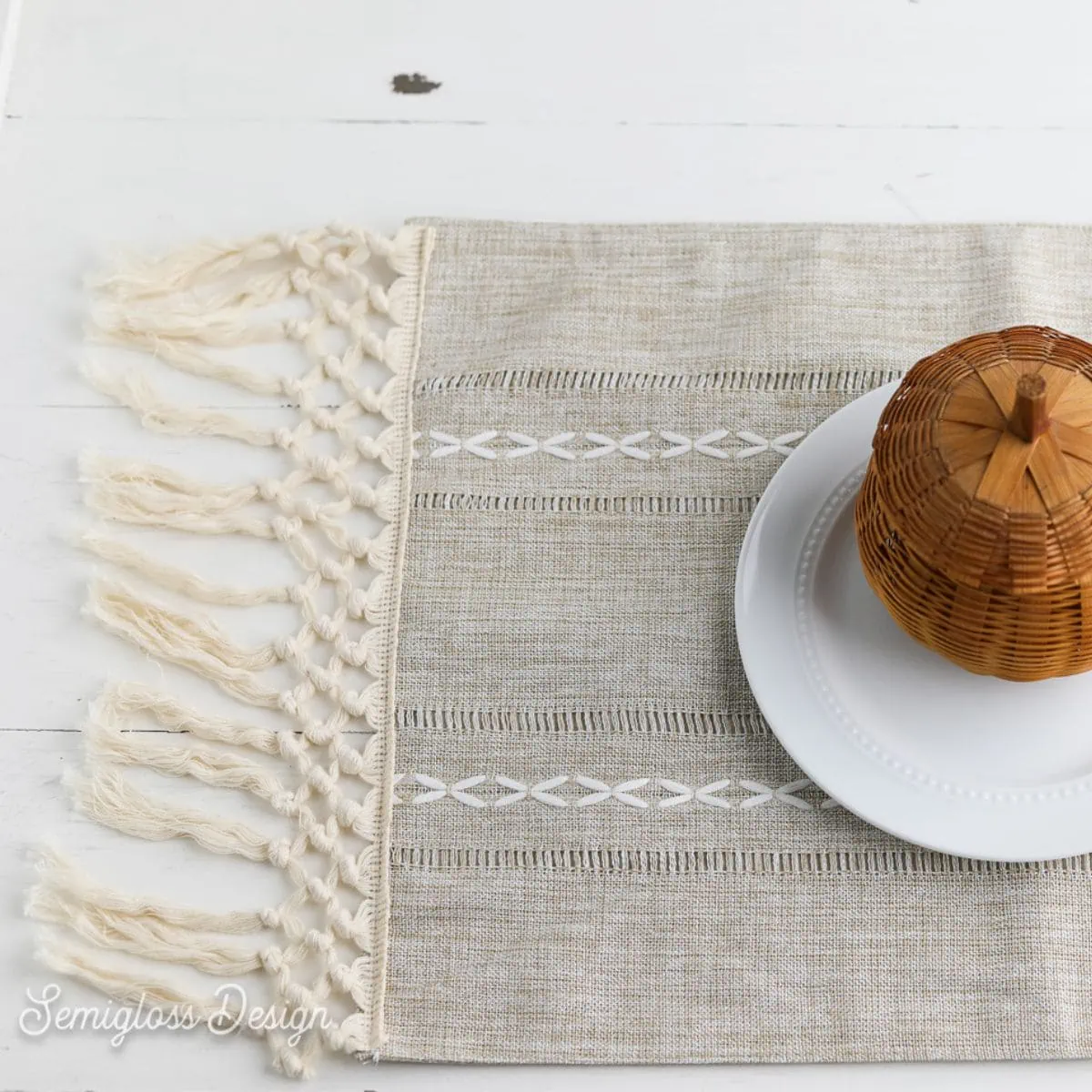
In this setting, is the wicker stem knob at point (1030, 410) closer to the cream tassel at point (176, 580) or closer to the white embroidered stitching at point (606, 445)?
the white embroidered stitching at point (606, 445)

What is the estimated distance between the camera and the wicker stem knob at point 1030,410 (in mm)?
601

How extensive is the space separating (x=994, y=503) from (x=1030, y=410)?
2.1 inches

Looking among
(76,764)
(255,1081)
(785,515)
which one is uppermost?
(785,515)

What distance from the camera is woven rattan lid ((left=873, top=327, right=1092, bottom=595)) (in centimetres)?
62

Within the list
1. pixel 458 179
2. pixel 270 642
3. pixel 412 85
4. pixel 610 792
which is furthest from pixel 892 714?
pixel 412 85

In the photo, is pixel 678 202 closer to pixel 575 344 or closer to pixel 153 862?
pixel 575 344

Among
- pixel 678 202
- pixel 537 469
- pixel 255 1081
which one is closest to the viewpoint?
pixel 255 1081

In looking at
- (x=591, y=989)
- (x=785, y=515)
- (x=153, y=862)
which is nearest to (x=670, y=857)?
(x=591, y=989)

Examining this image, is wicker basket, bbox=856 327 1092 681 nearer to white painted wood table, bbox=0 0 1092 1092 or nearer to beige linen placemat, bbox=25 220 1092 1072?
beige linen placemat, bbox=25 220 1092 1072

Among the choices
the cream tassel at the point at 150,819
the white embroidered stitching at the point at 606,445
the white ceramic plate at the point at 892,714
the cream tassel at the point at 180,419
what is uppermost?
the cream tassel at the point at 180,419

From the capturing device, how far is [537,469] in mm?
875

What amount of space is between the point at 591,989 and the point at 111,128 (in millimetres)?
820

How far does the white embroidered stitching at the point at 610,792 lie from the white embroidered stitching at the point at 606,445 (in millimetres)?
243

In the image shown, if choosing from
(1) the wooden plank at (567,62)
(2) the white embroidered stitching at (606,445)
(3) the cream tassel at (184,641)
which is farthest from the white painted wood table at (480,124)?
(2) the white embroidered stitching at (606,445)
